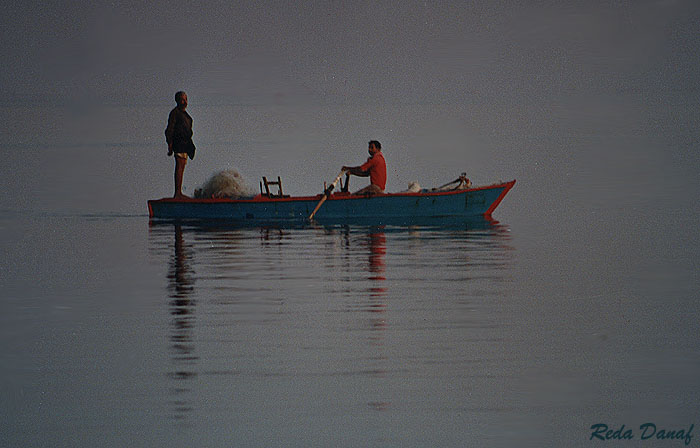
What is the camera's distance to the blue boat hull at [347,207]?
24578mm

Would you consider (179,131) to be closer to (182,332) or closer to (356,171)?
(356,171)

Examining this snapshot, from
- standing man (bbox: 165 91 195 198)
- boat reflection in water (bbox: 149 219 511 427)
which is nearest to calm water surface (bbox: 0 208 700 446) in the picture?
boat reflection in water (bbox: 149 219 511 427)

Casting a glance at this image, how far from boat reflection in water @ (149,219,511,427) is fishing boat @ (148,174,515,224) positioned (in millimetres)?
6188

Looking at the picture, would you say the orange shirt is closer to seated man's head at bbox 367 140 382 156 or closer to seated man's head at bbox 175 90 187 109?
seated man's head at bbox 367 140 382 156

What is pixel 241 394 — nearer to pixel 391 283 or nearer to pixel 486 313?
pixel 486 313

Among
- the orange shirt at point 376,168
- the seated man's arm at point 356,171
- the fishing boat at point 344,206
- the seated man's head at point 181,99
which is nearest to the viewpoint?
the orange shirt at point 376,168

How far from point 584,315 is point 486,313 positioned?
2.86 feet

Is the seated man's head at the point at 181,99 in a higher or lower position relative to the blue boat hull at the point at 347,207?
higher

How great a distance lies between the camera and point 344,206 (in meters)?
24.7

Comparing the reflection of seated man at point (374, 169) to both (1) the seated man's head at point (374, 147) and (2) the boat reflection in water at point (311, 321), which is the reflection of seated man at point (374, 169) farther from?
(2) the boat reflection in water at point (311, 321)

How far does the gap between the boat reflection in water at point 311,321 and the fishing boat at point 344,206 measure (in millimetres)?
6188
